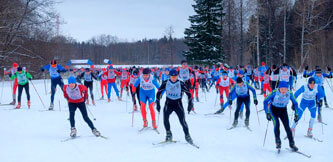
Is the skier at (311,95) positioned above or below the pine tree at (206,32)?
below

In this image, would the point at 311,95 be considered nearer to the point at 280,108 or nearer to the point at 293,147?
the point at 280,108

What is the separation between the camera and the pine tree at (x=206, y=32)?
31281mm

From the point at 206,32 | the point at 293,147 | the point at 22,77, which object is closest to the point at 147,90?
the point at 293,147

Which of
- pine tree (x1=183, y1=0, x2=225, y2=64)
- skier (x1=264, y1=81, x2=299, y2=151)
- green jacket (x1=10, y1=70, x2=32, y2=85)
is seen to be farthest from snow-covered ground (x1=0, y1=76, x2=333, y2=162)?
pine tree (x1=183, y1=0, x2=225, y2=64)

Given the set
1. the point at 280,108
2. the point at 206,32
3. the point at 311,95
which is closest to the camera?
the point at 280,108

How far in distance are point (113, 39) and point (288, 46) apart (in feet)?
266

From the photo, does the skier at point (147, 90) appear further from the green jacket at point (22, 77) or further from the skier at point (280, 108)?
the green jacket at point (22, 77)

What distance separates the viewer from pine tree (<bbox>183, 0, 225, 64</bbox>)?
103ft

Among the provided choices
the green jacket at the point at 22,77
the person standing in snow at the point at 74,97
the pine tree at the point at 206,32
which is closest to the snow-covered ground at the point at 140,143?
the person standing in snow at the point at 74,97

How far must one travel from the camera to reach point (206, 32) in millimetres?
31312

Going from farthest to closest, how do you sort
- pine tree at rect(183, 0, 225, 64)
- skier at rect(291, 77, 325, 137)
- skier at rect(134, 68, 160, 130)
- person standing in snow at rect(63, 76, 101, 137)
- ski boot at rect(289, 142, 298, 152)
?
pine tree at rect(183, 0, 225, 64) < skier at rect(134, 68, 160, 130) < skier at rect(291, 77, 325, 137) < person standing in snow at rect(63, 76, 101, 137) < ski boot at rect(289, 142, 298, 152)

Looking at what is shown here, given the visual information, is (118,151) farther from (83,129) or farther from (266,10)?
(266,10)

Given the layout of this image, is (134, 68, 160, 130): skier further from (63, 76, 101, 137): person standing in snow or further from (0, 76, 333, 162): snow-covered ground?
(63, 76, 101, 137): person standing in snow

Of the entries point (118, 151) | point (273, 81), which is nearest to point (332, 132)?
point (273, 81)
